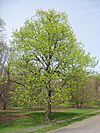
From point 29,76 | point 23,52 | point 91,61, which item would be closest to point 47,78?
point 29,76

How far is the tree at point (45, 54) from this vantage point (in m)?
17.7

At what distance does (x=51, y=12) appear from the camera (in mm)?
19047

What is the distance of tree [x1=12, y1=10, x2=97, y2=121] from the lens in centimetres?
1772

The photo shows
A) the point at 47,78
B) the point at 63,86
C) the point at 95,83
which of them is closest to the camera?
the point at 47,78

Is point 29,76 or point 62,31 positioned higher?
point 62,31

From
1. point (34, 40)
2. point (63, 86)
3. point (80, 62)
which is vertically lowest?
point (63, 86)

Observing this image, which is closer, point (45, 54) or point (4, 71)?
point (45, 54)

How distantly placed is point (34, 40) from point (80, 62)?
3450 millimetres

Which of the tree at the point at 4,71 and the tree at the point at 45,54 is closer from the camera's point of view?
the tree at the point at 45,54

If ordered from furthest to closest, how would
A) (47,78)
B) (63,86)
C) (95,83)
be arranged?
(95,83)
(63,86)
(47,78)

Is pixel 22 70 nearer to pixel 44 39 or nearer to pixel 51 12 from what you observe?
pixel 44 39

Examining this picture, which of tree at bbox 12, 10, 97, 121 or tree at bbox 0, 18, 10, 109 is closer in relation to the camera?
tree at bbox 12, 10, 97, 121

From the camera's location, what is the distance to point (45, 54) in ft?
59.5

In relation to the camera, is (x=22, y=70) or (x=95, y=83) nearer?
(x=22, y=70)
